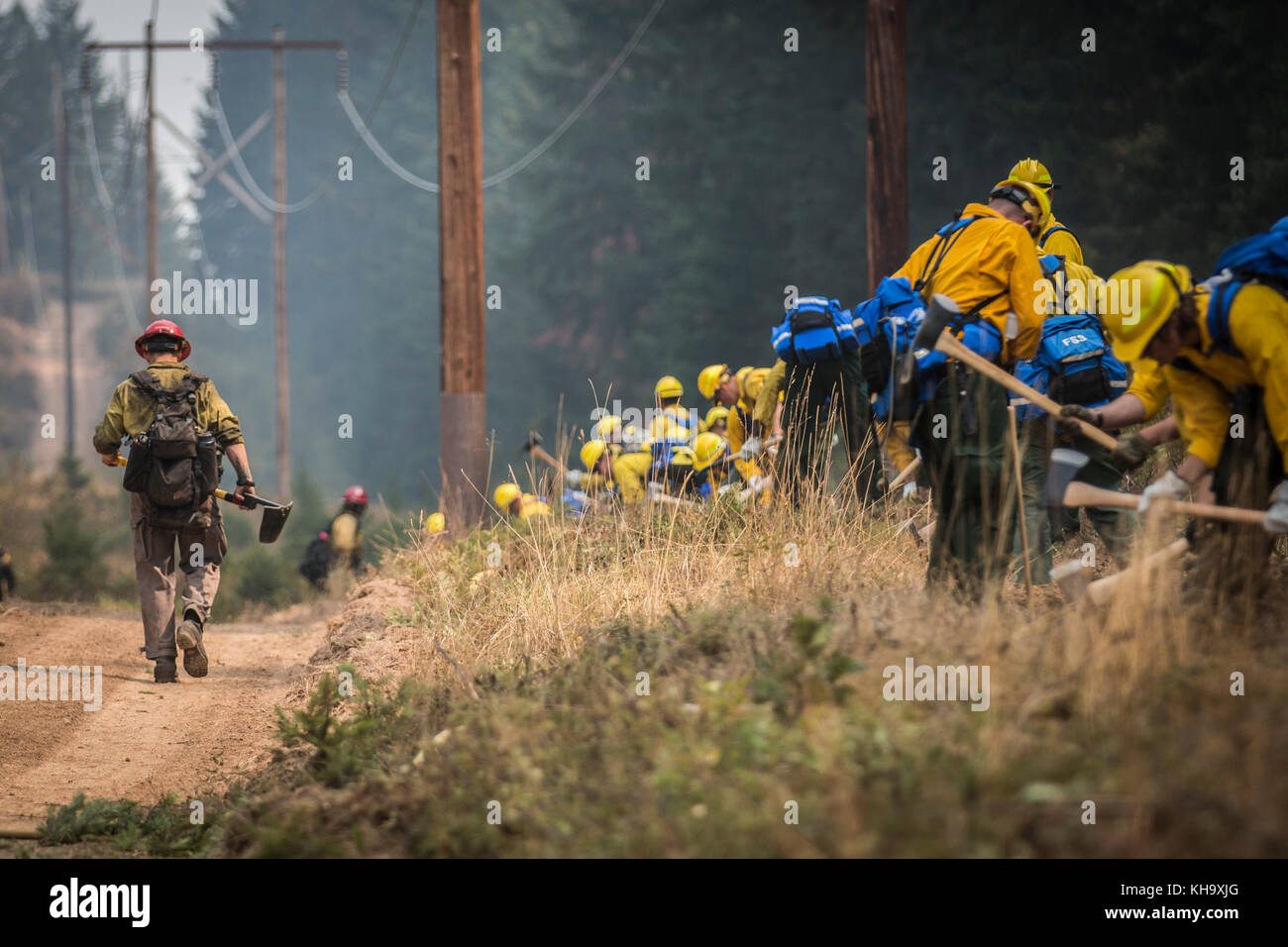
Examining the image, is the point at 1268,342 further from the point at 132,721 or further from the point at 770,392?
the point at 132,721

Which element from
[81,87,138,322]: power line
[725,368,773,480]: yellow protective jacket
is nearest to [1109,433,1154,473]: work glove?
[725,368,773,480]: yellow protective jacket

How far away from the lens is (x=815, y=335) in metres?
7.61

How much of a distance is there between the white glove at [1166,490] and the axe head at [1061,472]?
0.25 metres

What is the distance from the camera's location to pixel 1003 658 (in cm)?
388

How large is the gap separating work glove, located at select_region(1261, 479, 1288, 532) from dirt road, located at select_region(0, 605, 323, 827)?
438cm

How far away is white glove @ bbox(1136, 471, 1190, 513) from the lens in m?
4.29

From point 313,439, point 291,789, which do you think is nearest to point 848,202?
point 291,789

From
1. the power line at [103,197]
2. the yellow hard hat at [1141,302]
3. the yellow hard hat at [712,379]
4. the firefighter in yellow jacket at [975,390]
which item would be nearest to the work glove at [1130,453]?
the firefighter in yellow jacket at [975,390]

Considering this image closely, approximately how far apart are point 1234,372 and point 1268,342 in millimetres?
304

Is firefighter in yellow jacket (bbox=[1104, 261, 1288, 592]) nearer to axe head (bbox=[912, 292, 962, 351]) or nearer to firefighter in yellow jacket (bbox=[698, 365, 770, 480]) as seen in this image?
axe head (bbox=[912, 292, 962, 351])

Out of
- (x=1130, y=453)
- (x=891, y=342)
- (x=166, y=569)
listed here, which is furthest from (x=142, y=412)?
(x=1130, y=453)

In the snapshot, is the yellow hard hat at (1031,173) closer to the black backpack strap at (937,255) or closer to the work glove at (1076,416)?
the black backpack strap at (937,255)

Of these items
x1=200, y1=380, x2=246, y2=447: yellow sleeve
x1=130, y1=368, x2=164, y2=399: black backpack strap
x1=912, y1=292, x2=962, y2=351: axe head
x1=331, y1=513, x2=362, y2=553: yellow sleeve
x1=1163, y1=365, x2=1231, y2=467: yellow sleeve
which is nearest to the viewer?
x1=1163, y1=365, x2=1231, y2=467: yellow sleeve
